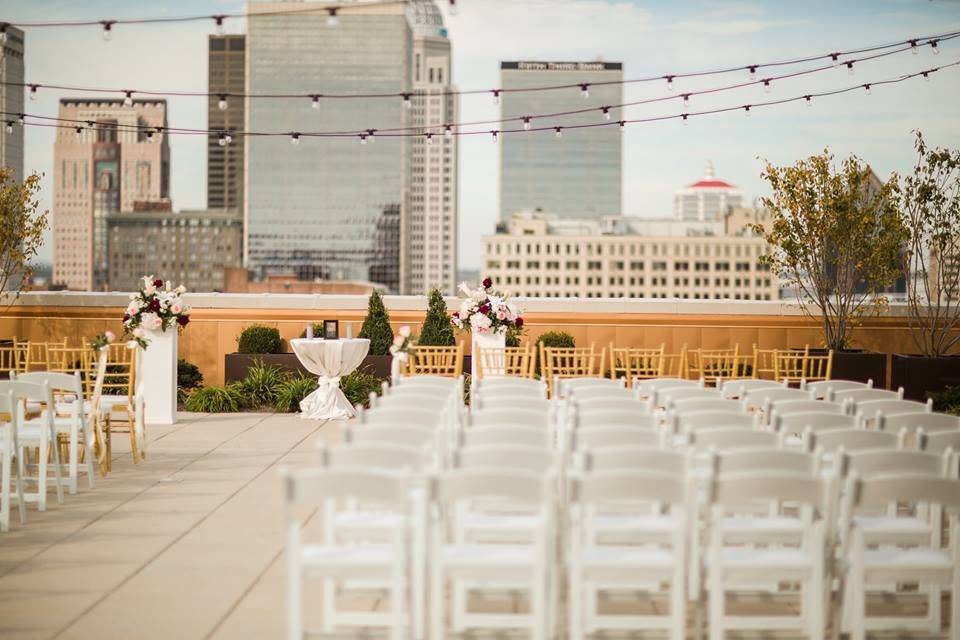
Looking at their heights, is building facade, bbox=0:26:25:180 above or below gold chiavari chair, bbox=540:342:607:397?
above

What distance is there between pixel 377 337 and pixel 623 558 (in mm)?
11357

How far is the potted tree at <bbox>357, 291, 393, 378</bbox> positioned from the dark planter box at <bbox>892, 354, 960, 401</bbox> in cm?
666

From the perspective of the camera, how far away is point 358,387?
48.1 feet

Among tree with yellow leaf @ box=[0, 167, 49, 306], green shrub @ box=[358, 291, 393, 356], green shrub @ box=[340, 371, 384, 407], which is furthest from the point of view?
tree with yellow leaf @ box=[0, 167, 49, 306]

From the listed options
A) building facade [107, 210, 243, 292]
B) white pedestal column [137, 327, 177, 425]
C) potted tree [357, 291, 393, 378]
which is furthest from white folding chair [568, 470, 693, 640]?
building facade [107, 210, 243, 292]

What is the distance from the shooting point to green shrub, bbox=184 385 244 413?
14.3m

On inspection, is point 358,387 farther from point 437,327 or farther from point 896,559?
point 896,559

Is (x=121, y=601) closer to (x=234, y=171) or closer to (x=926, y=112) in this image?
(x=926, y=112)

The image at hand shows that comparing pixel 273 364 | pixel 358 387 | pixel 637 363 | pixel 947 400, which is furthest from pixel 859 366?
pixel 273 364

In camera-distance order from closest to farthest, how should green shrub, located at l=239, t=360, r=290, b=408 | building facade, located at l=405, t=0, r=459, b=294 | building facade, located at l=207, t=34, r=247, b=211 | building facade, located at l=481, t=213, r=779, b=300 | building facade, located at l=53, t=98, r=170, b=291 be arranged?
green shrub, located at l=239, t=360, r=290, b=408 < building facade, located at l=481, t=213, r=779, b=300 < building facade, located at l=207, t=34, r=247, b=211 < building facade, located at l=53, t=98, r=170, b=291 < building facade, located at l=405, t=0, r=459, b=294

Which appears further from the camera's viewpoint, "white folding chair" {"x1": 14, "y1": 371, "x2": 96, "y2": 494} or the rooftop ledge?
the rooftop ledge

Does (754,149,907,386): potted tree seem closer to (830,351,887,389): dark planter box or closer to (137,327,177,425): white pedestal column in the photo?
(830,351,887,389): dark planter box

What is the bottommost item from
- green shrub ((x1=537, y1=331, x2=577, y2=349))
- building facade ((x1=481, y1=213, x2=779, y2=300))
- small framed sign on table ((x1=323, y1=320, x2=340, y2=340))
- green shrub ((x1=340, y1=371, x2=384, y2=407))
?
green shrub ((x1=340, y1=371, x2=384, y2=407))

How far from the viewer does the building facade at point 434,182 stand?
608 feet
